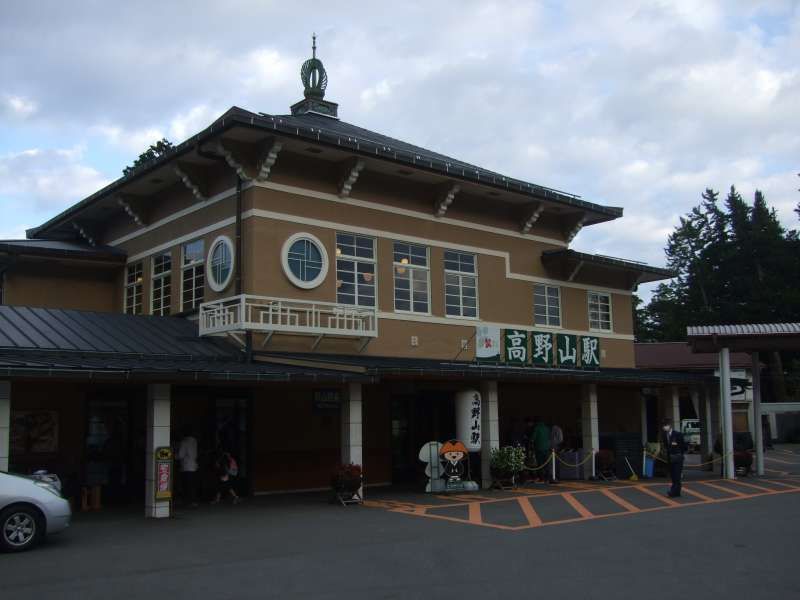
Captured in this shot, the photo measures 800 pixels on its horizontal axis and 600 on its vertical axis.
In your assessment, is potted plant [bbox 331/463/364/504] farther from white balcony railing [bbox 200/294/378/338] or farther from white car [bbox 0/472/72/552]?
white car [bbox 0/472/72/552]

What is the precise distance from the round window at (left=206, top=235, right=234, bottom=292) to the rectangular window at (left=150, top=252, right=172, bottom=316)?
213 centimetres

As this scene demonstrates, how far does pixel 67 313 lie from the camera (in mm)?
17078

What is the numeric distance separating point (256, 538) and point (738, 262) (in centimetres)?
5676

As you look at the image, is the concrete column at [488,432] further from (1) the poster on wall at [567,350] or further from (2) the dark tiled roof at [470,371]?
(1) the poster on wall at [567,350]

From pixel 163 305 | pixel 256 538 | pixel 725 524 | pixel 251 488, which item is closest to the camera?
pixel 256 538

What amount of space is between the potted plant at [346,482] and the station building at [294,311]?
0.55 meters

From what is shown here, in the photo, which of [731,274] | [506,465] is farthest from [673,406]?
[731,274]

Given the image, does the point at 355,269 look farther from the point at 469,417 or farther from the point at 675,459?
the point at 675,459

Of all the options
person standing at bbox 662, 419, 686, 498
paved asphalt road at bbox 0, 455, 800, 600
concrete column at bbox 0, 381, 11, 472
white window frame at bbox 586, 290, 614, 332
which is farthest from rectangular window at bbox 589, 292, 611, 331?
concrete column at bbox 0, 381, 11, 472

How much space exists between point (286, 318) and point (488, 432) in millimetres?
5354

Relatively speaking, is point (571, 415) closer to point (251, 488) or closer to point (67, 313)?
point (251, 488)

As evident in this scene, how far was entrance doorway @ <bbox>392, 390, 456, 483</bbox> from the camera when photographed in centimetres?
2127

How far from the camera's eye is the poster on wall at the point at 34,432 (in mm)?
16375

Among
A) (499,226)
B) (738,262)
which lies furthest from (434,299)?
(738,262)
